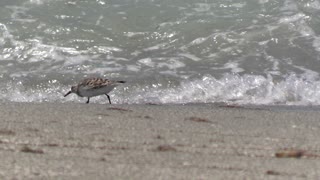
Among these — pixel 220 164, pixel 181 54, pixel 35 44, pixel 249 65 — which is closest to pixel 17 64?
pixel 35 44

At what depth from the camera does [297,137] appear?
439cm

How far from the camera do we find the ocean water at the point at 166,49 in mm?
7480

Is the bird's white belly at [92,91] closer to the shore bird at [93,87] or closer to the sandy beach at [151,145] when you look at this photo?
the shore bird at [93,87]

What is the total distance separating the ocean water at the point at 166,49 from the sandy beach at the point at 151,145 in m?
2.20

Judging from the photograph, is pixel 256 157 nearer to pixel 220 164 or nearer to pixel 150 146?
pixel 220 164

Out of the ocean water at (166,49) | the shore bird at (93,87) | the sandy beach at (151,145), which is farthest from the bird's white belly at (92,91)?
the sandy beach at (151,145)

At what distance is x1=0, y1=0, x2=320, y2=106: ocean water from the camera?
748 centimetres

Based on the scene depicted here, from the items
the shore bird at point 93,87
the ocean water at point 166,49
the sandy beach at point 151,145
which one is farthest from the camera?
the ocean water at point 166,49

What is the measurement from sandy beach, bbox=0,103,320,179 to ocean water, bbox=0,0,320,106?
2.20 metres

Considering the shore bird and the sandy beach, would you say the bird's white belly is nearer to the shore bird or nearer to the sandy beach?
the shore bird

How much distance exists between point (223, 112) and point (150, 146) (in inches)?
73.9

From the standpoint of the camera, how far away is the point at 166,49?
884 centimetres

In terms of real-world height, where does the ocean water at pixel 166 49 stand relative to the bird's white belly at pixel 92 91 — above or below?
below

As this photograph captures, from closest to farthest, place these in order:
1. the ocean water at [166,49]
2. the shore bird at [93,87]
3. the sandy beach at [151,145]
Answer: the sandy beach at [151,145]
the shore bird at [93,87]
the ocean water at [166,49]
